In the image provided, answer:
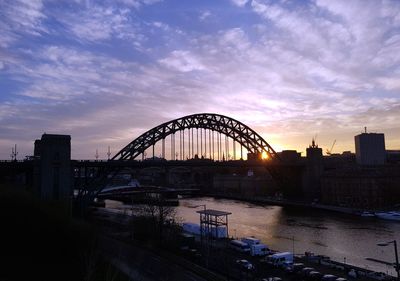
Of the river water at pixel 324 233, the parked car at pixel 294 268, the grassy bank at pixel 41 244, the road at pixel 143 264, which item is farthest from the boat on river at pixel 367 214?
the grassy bank at pixel 41 244

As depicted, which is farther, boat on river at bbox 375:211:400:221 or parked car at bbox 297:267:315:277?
boat on river at bbox 375:211:400:221

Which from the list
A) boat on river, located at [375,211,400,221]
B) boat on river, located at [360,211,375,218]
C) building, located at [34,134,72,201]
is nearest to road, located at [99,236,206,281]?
building, located at [34,134,72,201]

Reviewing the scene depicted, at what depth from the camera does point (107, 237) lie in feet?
96.9

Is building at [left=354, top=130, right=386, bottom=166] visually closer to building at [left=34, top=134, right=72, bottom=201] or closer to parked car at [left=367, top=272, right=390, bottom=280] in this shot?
building at [left=34, top=134, right=72, bottom=201]

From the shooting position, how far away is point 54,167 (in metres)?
38.6

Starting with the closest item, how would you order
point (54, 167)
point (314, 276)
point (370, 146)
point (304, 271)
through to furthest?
1. point (314, 276)
2. point (304, 271)
3. point (54, 167)
4. point (370, 146)

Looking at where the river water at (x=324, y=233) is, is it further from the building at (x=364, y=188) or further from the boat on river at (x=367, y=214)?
the building at (x=364, y=188)

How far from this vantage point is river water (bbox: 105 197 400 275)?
2822 centimetres

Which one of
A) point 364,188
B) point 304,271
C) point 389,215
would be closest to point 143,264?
point 304,271

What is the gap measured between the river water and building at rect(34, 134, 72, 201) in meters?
15.1

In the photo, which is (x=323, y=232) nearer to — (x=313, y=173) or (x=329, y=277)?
(x=329, y=277)

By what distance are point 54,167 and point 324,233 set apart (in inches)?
972

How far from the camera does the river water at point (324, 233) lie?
28223 millimetres

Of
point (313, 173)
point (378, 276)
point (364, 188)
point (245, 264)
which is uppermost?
point (313, 173)
